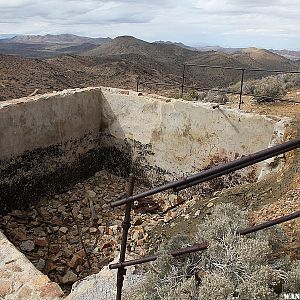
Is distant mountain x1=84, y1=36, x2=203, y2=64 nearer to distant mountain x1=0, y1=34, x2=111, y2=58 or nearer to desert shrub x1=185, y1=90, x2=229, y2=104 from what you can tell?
distant mountain x1=0, y1=34, x2=111, y2=58

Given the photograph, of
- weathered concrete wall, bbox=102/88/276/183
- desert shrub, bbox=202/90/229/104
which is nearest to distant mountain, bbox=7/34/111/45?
desert shrub, bbox=202/90/229/104

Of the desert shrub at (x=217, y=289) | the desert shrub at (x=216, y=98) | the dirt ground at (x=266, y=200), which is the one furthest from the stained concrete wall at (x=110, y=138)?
the desert shrub at (x=217, y=289)

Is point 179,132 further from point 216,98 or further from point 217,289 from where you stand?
point 217,289

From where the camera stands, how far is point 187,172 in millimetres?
7586

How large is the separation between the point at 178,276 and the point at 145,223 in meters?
4.14

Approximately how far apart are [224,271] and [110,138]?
6.34m

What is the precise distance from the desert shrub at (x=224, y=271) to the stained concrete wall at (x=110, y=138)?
3886 millimetres

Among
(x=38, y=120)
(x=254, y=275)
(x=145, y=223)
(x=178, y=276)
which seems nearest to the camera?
(x=254, y=275)

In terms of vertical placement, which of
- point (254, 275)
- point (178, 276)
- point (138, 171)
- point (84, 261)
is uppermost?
point (254, 275)

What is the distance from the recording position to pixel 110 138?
8625 mm

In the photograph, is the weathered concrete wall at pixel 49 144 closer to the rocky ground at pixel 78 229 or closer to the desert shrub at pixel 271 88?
the rocky ground at pixel 78 229

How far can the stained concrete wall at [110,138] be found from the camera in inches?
268

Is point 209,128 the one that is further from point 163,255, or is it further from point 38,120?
point 163,255

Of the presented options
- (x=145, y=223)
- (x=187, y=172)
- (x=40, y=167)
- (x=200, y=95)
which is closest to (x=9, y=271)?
(x=145, y=223)
